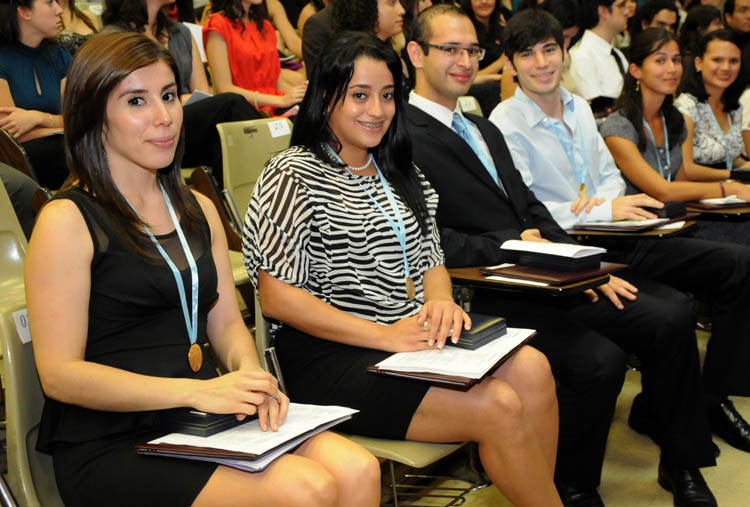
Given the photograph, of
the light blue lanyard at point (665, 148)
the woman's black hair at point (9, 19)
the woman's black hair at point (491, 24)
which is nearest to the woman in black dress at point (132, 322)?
the woman's black hair at point (9, 19)

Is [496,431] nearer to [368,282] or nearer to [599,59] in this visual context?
[368,282]

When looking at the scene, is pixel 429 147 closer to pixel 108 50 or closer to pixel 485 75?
pixel 108 50

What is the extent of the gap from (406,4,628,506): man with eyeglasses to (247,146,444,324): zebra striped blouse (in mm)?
427

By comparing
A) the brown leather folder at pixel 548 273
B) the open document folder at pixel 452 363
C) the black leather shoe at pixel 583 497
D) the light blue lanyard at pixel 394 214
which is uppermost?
the light blue lanyard at pixel 394 214

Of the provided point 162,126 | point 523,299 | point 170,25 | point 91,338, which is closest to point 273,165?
point 162,126

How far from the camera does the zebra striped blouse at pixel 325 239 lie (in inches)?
71.6

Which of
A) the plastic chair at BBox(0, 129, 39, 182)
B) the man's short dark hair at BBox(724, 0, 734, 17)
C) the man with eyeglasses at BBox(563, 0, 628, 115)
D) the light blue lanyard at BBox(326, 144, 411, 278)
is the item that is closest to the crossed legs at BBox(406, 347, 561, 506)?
the light blue lanyard at BBox(326, 144, 411, 278)

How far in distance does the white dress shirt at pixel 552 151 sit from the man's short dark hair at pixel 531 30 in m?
0.18

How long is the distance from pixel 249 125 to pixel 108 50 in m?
1.45

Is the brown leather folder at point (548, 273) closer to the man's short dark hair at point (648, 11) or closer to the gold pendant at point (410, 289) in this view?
the gold pendant at point (410, 289)

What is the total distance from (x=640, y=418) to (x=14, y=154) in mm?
2431

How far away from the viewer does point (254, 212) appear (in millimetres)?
1875

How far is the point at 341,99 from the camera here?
6.49 feet

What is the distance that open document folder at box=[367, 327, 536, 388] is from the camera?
5.04 ft
